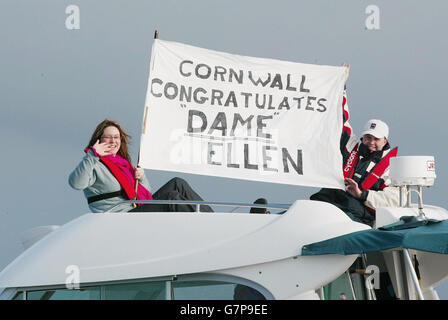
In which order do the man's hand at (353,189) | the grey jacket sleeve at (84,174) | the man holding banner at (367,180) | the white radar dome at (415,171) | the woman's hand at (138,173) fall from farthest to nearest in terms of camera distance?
1. the man's hand at (353,189)
2. the man holding banner at (367,180)
3. the woman's hand at (138,173)
4. the grey jacket sleeve at (84,174)
5. the white radar dome at (415,171)

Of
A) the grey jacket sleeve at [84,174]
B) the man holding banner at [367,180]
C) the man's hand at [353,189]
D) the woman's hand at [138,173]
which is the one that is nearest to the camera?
the grey jacket sleeve at [84,174]

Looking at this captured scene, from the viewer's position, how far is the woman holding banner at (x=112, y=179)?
9555 millimetres

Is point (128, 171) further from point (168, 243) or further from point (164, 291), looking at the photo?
point (164, 291)

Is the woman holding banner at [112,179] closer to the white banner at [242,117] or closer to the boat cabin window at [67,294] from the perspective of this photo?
the white banner at [242,117]

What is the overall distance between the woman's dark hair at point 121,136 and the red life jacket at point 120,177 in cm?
40

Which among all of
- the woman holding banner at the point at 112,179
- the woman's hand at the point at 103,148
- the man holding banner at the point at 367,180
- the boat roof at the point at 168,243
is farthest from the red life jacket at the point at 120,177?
the man holding banner at the point at 367,180

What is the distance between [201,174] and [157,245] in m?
2.15

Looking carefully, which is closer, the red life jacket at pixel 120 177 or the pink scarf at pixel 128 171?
the red life jacket at pixel 120 177

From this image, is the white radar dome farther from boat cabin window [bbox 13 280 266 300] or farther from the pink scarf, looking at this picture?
the pink scarf

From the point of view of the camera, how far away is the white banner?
10.2 meters

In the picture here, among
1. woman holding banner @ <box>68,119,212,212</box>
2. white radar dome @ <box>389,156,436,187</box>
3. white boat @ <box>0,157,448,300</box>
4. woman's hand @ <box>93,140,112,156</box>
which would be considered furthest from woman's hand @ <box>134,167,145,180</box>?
white radar dome @ <box>389,156,436,187</box>

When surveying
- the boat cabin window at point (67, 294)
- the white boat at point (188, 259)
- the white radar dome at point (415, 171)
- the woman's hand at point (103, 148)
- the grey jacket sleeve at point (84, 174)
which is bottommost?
the boat cabin window at point (67, 294)

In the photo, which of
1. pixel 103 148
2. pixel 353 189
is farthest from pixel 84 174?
pixel 353 189
